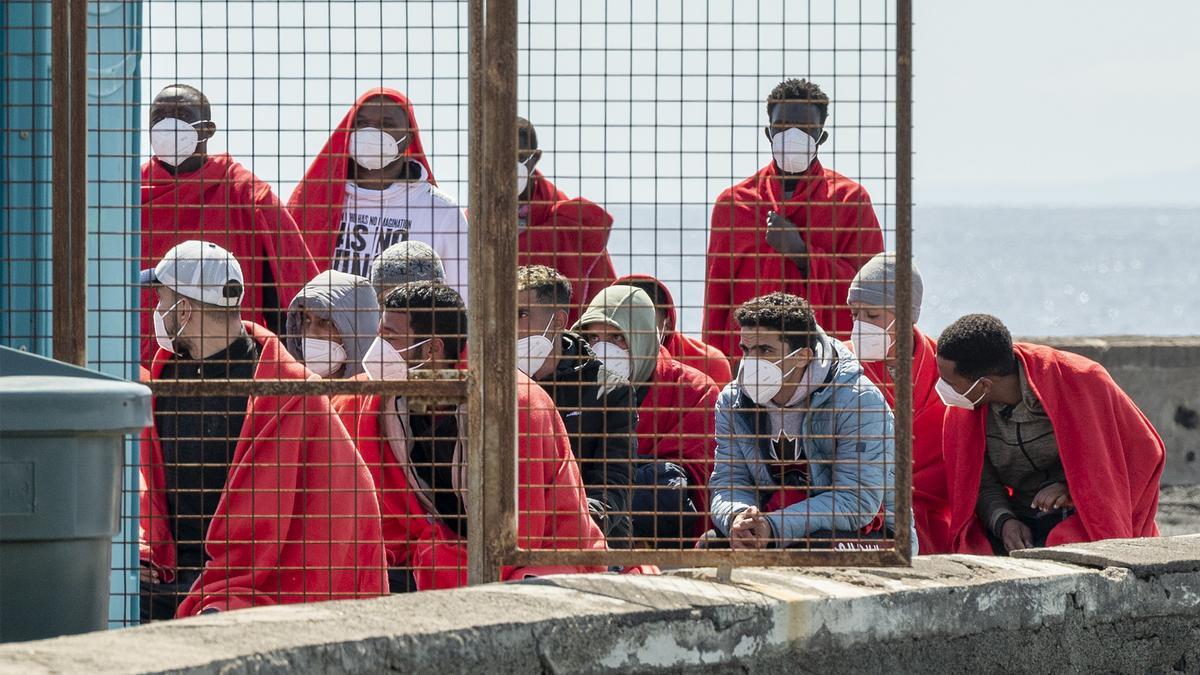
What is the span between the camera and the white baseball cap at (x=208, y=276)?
538cm

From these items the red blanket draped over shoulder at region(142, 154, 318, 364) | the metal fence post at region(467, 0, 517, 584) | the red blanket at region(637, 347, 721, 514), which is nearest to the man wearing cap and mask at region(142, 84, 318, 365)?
the red blanket draped over shoulder at region(142, 154, 318, 364)

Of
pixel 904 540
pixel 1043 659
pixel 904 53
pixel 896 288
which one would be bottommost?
pixel 1043 659

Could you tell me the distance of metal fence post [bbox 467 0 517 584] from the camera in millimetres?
4480

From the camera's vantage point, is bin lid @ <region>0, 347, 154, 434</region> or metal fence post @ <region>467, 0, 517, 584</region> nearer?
bin lid @ <region>0, 347, 154, 434</region>

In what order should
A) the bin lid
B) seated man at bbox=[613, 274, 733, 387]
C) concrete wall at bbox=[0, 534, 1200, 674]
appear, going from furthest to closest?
seated man at bbox=[613, 274, 733, 387], the bin lid, concrete wall at bbox=[0, 534, 1200, 674]

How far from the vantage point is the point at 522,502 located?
194 inches

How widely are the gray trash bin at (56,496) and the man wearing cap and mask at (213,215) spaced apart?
1619 millimetres

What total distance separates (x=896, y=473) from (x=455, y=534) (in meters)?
1.37

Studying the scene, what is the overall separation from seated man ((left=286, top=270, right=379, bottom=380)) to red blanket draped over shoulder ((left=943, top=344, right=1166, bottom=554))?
2.17m

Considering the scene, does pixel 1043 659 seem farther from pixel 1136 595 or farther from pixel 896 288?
pixel 896 288

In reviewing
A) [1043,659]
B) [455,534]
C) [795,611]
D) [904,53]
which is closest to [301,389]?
[455,534]

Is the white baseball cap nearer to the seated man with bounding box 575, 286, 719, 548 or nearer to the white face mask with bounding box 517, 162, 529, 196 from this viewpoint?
the white face mask with bounding box 517, 162, 529, 196

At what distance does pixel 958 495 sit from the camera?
674 cm

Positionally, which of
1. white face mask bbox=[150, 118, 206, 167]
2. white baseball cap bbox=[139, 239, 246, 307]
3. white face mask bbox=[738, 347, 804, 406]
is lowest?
white face mask bbox=[738, 347, 804, 406]
